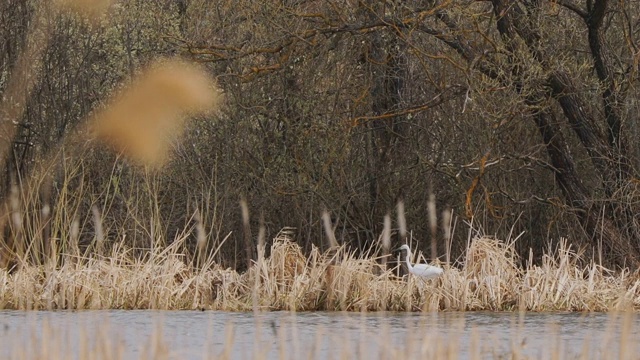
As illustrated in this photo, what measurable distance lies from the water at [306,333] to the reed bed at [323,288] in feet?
0.91

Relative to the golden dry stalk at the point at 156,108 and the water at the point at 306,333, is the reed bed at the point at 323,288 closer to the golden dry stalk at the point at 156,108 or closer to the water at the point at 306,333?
the water at the point at 306,333

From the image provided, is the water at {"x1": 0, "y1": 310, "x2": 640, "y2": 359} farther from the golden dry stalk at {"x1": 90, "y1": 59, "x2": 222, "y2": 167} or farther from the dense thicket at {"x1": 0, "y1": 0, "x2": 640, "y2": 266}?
the golden dry stalk at {"x1": 90, "y1": 59, "x2": 222, "y2": 167}

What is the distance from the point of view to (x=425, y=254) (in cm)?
1473

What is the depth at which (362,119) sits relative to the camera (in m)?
13.5

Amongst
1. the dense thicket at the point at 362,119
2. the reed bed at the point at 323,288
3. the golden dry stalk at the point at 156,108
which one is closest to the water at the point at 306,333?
the reed bed at the point at 323,288

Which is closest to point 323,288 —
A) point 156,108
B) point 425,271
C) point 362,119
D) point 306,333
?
point 425,271

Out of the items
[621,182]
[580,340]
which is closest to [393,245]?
[621,182]

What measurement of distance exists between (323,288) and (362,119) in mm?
2774

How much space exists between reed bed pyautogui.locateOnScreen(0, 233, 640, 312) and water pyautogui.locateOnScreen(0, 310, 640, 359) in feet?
0.91

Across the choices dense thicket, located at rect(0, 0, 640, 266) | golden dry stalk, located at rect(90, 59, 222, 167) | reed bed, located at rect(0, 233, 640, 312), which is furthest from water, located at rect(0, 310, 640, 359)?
golden dry stalk, located at rect(90, 59, 222, 167)

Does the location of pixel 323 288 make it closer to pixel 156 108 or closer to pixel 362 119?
pixel 362 119

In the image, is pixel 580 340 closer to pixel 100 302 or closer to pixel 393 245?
pixel 100 302

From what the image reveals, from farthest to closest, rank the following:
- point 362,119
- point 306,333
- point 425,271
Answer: point 362,119 < point 425,271 < point 306,333

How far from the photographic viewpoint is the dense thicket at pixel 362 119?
1291 centimetres
